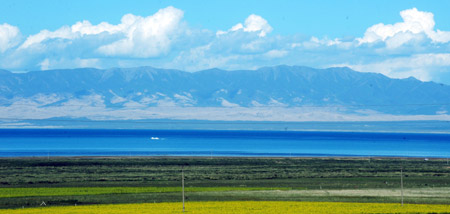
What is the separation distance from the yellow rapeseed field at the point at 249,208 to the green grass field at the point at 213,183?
366 centimetres

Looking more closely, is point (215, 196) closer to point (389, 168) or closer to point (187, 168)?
point (187, 168)

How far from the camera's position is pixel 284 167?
103m

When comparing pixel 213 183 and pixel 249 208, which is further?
pixel 213 183

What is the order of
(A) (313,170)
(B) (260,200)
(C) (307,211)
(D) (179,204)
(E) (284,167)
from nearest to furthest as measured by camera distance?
(C) (307,211) → (D) (179,204) → (B) (260,200) → (A) (313,170) → (E) (284,167)

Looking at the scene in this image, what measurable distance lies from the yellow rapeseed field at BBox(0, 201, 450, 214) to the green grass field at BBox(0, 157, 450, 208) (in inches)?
144

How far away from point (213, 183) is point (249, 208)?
78.9ft

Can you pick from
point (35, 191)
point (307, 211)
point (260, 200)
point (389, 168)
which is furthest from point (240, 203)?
point (389, 168)

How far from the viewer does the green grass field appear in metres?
60.7

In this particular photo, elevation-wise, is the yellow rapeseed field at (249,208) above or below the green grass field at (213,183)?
below

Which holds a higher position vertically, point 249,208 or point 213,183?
point 213,183

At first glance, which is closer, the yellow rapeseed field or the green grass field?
the yellow rapeseed field

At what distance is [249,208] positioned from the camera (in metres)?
51.9

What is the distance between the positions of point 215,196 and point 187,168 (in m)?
37.9

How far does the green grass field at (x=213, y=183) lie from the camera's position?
2389 inches
